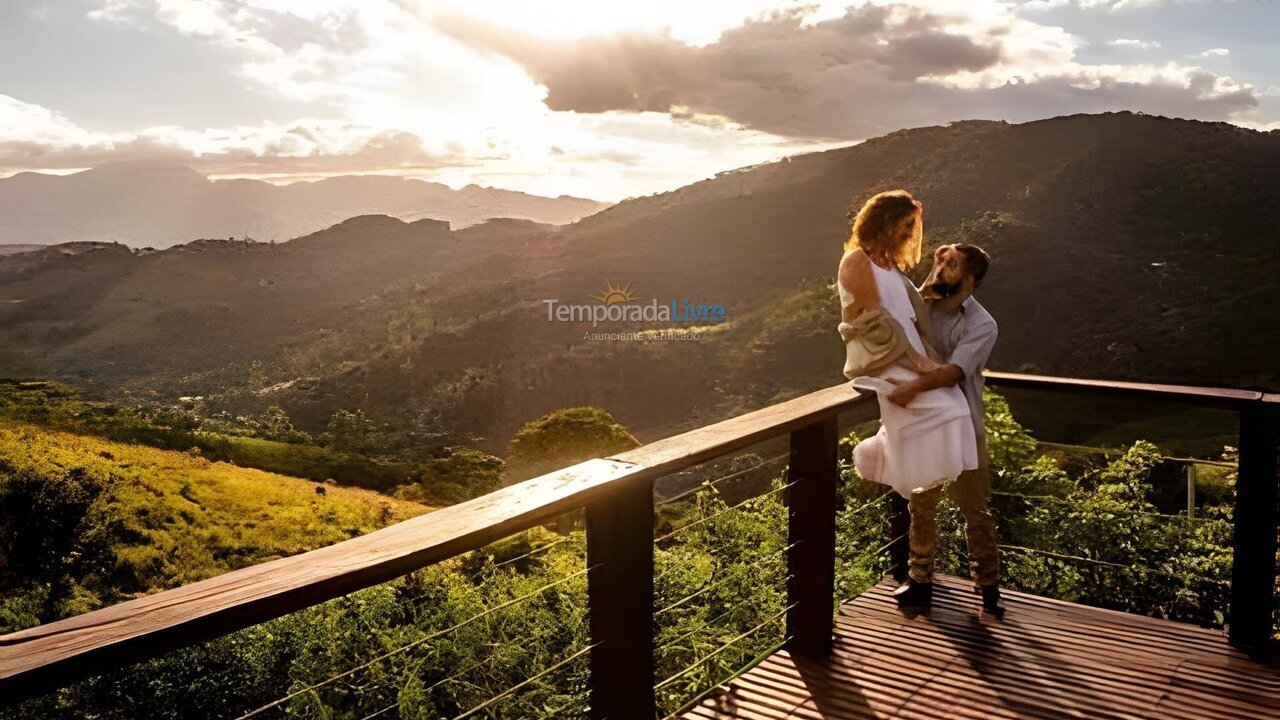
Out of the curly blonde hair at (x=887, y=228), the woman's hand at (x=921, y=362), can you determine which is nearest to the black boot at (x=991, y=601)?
the woman's hand at (x=921, y=362)

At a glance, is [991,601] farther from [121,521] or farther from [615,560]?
[121,521]

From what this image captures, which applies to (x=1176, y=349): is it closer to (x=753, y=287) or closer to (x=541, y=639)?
(x=753, y=287)

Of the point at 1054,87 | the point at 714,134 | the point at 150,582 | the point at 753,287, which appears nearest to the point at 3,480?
the point at 150,582

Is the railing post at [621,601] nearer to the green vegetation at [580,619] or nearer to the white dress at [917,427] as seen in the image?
the white dress at [917,427]

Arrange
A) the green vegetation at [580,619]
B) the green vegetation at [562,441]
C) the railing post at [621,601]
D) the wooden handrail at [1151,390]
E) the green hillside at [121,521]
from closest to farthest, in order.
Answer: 1. the railing post at [621,601]
2. the wooden handrail at [1151,390]
3. the green vegetation at [580,619]
4. the green hillside at [121,521]
5. the green vegetation at [562,441]

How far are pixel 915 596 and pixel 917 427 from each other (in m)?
0.76

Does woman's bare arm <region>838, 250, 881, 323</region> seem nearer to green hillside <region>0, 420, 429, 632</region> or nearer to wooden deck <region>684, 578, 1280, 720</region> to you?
wooden deck <region>684, 578, 1280, 720</region>

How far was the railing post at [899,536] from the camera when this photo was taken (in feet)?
10.9

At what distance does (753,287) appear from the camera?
40594 millimetres

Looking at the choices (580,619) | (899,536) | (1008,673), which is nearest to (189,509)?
(580,619)

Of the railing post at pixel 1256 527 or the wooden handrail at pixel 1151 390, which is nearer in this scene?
the railing post at pixel 1256 527

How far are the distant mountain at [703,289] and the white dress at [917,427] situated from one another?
24.6 metres

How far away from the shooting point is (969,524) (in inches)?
120

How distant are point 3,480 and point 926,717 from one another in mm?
11271
